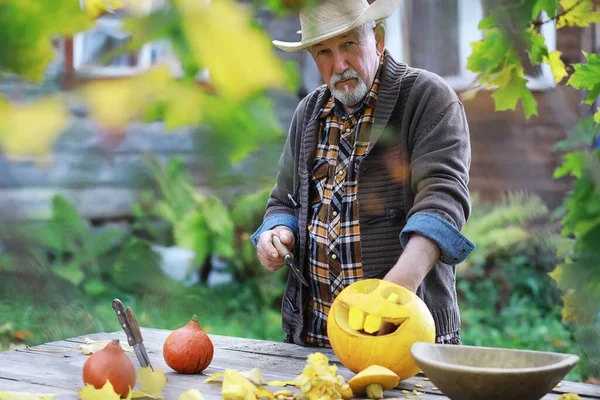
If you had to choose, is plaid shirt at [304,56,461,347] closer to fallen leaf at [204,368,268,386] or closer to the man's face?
the man's face

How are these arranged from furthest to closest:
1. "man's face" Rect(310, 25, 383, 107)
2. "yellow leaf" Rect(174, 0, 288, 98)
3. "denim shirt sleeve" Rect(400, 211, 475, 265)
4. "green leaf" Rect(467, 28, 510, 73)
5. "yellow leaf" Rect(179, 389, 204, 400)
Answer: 1. "man's face" Rect(310, 25, 383, 107)
2. "denim shirt sleeve" Rect(400, 211, 475, 265)
3. "yellow leaf" Rect(179, 389, 204, 400)
4. "green leaf" Rect(467, 28, 510, 73)
5. "yellow leaf" Rect(174, 0, 288, 98)

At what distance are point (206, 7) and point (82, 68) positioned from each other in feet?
0.29

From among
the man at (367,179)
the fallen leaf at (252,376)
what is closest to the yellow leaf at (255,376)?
the fallen leaf at (252,376)

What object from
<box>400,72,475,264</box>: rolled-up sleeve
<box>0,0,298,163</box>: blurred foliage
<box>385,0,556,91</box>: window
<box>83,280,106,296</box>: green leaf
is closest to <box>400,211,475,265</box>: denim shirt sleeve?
<box>400,72,475,264</box>: rolled-up sleeve

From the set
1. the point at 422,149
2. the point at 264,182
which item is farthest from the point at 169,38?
the point at 422,149

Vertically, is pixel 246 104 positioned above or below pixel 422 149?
above

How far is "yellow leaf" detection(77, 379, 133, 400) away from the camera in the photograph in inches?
54.9

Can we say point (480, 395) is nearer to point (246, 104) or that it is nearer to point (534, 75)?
point (534, 75)

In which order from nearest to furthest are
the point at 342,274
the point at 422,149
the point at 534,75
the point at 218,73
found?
the point at 218,73, the point at 534,75, the point at 422,149, the point at 342,274

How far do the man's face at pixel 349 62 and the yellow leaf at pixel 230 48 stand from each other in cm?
164

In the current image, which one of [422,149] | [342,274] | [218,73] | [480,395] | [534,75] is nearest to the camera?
[218,73]

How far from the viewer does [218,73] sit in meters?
0.48

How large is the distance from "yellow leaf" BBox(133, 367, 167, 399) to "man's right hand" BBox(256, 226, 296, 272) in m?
0.78

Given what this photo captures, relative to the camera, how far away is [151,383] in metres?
1.46
